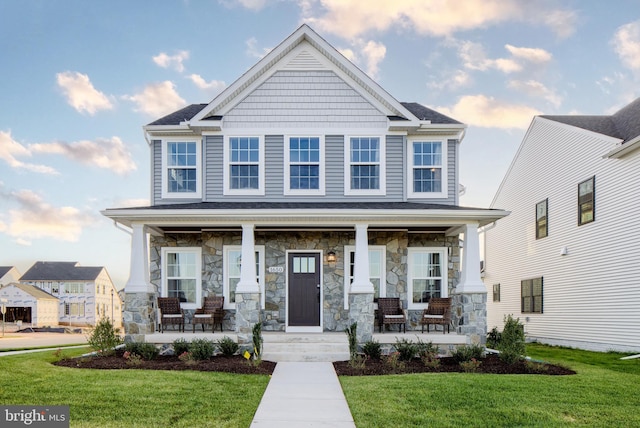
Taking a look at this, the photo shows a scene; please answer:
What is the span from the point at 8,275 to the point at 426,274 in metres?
57.2

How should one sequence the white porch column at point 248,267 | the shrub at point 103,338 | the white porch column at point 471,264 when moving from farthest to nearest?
1. the white porch column at point 471,264
2. the white porch column at point 248,267
3. the shrub at point 103,338

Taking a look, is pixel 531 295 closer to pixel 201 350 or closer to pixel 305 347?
pixel 305 347

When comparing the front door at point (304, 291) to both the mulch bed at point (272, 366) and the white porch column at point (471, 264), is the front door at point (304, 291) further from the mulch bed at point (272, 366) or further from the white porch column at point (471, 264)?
the white porch column at point (471, 264)

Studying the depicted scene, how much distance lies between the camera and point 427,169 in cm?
1374

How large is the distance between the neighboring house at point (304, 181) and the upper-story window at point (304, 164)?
26 millimetres

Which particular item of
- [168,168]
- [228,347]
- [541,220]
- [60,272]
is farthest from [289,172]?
[60,272]

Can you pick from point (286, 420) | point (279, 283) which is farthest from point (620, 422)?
point (279, 283)

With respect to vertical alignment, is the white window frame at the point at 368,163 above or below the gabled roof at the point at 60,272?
above

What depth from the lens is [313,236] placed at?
1341cm

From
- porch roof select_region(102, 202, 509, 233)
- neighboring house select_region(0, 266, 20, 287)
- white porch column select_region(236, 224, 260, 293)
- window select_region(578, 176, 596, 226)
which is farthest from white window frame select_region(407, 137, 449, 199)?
neighboring house select_region(0, 266, 20, 287)

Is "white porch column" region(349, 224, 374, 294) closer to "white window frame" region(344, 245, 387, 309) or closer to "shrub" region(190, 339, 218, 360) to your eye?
"white window frame" region(344, 245, 387, 309)

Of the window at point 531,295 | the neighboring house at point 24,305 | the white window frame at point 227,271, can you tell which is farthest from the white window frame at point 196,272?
the neighboring house at point 24,305

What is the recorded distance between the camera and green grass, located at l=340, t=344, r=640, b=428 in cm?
629

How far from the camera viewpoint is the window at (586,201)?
51.5 ft
